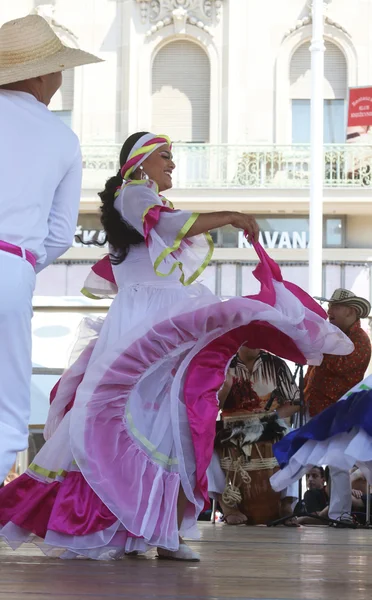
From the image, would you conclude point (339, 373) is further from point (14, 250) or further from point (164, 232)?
point (14, 250)

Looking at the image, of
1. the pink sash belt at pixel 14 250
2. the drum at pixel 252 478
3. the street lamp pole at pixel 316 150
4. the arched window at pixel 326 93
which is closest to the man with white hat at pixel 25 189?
the pink sash belt at pixel 14 250

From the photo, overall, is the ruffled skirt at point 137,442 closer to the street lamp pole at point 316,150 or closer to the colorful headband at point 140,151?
the colorful headband at point 140,151

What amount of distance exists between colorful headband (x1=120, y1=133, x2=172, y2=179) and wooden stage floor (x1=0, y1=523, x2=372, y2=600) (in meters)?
1.65

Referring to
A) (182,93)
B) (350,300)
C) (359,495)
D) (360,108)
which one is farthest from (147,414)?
(182,93)

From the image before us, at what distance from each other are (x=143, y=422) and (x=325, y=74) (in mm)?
20365

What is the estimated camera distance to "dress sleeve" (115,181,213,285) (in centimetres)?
457

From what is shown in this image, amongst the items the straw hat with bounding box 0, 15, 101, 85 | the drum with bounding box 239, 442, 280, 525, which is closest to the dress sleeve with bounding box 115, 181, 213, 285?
the straw hat with bounding box 0, 15, 101, 85

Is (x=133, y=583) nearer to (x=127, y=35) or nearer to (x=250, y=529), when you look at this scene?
(x=250, y=529)

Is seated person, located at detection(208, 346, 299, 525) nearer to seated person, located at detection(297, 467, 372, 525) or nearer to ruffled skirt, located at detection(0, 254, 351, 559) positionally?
seated person, located at detection(297, 467, 372, 525)

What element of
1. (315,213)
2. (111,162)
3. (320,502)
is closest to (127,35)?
(111,162)

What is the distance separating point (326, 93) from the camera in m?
23.9

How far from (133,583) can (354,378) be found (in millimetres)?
5199

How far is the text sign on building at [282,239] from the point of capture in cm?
2342

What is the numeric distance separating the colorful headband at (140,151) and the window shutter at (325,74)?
754 inches
